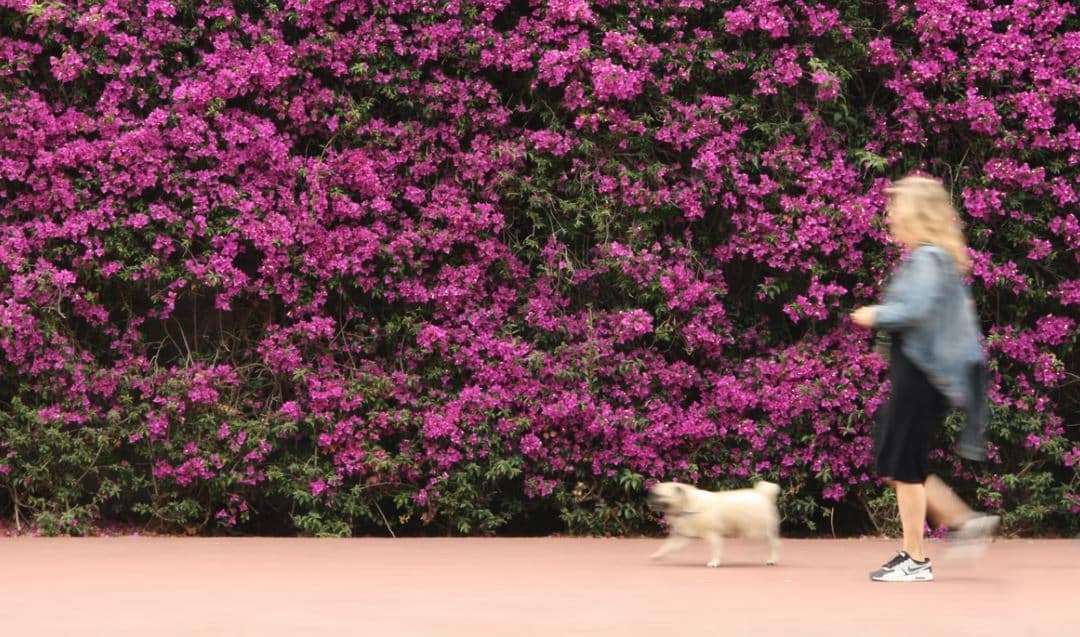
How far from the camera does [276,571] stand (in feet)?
26.2

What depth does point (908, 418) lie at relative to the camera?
7.27 meters

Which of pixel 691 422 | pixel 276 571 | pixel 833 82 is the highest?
pixel 833 82

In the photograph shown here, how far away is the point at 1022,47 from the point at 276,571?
19.1 feet

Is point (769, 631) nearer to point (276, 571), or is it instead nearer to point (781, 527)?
point (276, 571)

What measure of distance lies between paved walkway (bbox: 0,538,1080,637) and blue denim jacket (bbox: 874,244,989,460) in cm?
91

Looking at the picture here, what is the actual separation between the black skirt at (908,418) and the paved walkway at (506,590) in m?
0.59

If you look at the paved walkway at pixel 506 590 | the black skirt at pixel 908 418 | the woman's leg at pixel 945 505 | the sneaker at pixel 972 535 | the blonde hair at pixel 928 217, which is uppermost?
the blonde hair at pixel 928 217

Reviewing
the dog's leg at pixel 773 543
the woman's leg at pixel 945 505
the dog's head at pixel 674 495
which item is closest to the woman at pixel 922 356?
the woman's leg at pixel 945 505

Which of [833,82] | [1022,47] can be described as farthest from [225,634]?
[1022,47]

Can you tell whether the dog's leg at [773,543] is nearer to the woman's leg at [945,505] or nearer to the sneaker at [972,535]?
the woman's leg at [945,505]

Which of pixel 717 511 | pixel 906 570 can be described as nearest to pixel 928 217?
pixel 906 570

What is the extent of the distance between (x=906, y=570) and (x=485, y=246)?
3.68m

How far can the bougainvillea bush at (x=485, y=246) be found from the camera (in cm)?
979

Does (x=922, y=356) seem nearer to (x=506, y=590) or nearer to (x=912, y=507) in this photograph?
(x=912, y=507)
